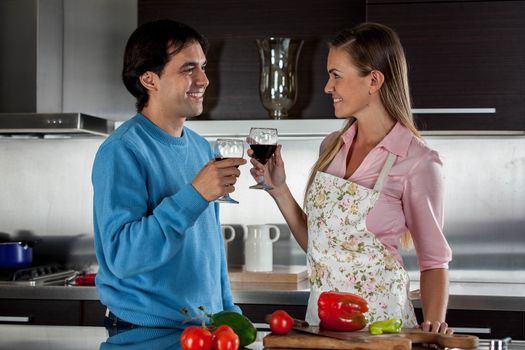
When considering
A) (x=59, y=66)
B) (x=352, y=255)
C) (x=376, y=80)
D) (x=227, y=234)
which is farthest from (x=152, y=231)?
(x=59, y=66)

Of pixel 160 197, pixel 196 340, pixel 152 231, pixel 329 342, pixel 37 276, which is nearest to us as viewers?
pixel 196 340

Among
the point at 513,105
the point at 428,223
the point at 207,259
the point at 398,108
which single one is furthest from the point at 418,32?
the point at 207,259

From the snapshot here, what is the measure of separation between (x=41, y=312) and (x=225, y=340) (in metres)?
1.85

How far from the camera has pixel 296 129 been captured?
3.42 meters

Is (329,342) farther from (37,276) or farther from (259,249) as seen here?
(37,276)

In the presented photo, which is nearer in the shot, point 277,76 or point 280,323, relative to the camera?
point 280,323

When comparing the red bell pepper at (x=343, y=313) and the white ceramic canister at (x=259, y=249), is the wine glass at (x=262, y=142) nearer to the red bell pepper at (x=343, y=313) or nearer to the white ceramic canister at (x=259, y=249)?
the red bell pepper at (x=343, y=313)

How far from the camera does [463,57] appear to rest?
3387 mm

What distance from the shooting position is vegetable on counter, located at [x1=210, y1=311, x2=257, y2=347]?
72.6 inches

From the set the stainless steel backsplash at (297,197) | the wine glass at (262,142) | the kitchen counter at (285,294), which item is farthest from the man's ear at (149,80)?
the stainless steel backsplash at (297,197)

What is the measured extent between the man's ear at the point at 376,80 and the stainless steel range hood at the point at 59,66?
1.46 m

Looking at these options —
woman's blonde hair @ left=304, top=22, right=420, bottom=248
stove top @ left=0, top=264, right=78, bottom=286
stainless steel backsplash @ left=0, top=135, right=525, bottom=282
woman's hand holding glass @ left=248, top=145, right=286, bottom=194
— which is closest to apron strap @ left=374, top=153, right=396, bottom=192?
woman's blonde hair @ left=304, top=22, right=420, bottom=248

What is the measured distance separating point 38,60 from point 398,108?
185 cm

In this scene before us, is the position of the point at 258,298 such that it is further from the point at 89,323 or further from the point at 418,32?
the point at 418,32
